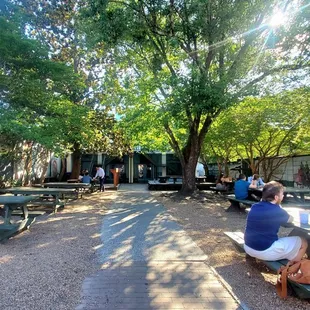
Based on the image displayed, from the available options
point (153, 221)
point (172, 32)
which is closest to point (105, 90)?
point (172, 32)

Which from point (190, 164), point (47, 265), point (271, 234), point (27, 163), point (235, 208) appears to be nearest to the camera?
point (271, 234)

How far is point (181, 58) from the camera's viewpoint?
46.0ft

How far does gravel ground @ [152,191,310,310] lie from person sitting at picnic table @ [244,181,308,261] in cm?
A: 39

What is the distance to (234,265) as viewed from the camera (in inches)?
186

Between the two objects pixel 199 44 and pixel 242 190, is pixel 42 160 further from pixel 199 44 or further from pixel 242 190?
pixel 242 190

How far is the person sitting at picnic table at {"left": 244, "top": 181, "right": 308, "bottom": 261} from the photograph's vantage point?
12.8ft

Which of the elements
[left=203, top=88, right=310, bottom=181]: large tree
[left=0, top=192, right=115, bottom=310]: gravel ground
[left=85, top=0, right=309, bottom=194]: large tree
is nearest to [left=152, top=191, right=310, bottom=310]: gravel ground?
[left=0, top=192, right=115, bottom=310]: gravel ground

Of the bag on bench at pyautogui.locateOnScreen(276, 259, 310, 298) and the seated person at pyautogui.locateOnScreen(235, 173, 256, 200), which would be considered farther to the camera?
the seated person at pyautogui.locateOnScreen(235, 173, 256, 200)

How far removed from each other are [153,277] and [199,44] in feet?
35.9

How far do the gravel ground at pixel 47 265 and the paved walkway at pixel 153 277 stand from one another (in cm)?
22

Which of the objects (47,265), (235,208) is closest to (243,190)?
(235,208)

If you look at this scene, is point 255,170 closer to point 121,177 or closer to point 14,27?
point 121,177

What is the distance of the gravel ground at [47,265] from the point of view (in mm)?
3467

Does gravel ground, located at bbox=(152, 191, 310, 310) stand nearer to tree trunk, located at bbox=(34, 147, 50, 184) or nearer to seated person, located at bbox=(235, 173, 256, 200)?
seated person, located at bbox=(235, 173, 256, 200)
